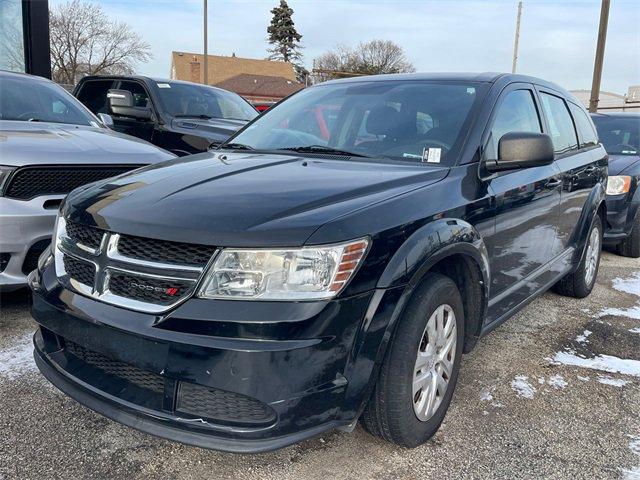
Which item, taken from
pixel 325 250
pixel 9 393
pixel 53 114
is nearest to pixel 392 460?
pixel 325 250

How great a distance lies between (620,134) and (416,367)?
6405 millimetres

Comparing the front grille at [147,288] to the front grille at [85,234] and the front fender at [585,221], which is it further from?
the front fender at [585,221]

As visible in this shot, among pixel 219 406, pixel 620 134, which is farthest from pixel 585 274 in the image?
pixel 219 406

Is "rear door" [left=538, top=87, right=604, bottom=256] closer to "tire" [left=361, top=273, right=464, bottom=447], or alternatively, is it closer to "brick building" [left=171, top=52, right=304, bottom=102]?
"tire" [left=361, top=273, right=464, bottom=447]

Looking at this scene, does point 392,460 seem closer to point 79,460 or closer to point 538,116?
point 79,460

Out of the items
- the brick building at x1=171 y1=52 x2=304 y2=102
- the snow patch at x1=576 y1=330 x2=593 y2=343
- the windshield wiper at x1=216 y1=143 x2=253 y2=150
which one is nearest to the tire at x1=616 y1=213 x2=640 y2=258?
Result: the snow patch at x1=576 y1=330 x2=593 y2=343

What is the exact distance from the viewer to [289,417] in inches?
76.0

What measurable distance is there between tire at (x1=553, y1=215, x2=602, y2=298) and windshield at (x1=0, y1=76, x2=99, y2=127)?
4304 mm

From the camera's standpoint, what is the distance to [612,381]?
3.27 meters

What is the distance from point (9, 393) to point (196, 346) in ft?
5.01

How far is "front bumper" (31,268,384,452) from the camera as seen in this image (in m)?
1.88

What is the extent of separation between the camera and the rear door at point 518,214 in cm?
296

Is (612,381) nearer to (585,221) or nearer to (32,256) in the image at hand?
(585,221)

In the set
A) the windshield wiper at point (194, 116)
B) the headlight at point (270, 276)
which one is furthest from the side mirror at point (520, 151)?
the windshield wiper at point (194, 116)
